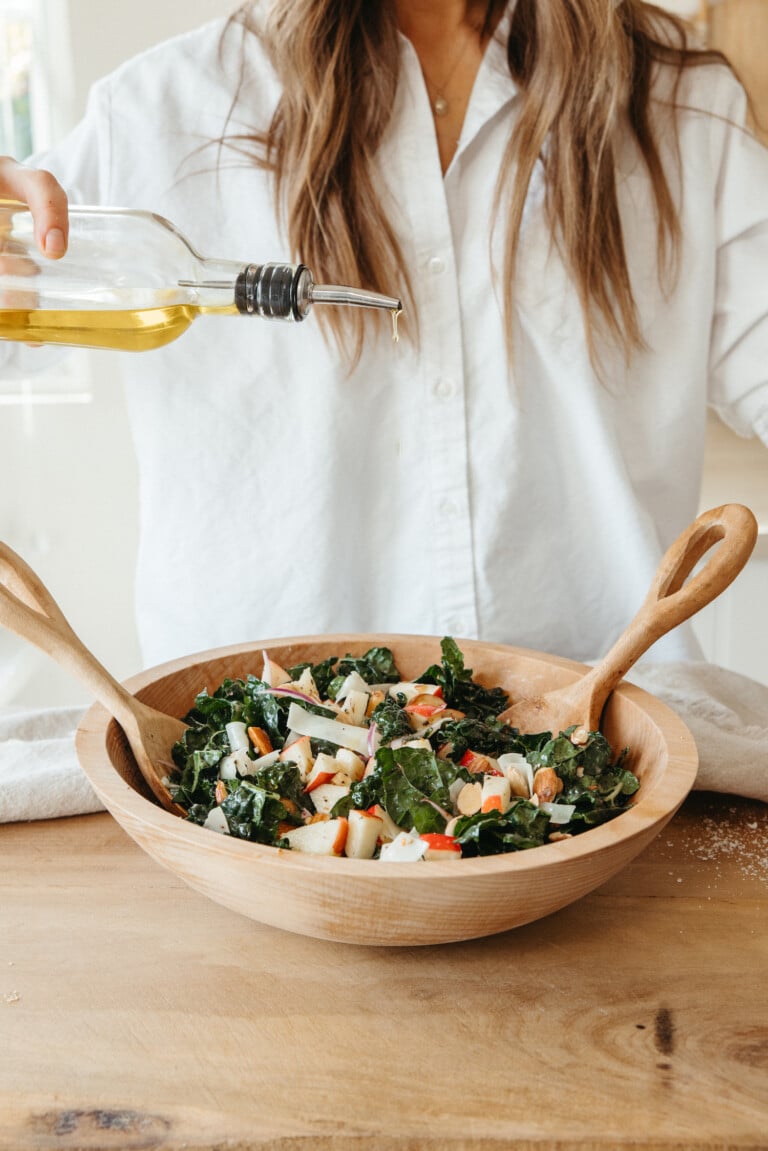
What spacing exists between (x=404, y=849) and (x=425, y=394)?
0.87 m

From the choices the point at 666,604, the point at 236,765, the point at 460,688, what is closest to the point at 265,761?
the point at 236,765

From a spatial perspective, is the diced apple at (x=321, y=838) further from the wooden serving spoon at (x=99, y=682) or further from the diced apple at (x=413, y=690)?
the diced apple at (x=413, y=690)

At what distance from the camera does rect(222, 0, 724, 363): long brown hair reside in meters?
1.41

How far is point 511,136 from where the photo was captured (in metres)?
1.48

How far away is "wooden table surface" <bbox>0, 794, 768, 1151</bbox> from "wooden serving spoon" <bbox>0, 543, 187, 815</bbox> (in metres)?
0.09

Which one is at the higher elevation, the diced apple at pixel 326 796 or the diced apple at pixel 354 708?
the diced apple at pixel 354 708

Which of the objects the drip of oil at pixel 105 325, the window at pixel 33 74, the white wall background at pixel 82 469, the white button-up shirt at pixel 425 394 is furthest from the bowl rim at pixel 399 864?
the window at pixel 33 74

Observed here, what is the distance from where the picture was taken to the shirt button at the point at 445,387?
1.52 metres

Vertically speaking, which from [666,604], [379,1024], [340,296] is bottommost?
[379,1024]

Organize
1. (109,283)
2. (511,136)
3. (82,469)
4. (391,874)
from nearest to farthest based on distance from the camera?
(391,874), (109,283), (511,136), (82,469)

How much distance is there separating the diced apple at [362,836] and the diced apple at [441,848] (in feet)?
0.13

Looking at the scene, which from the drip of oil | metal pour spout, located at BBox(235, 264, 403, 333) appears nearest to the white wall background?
the drip of oil

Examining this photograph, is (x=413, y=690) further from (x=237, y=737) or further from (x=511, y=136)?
(x=511, y=136)

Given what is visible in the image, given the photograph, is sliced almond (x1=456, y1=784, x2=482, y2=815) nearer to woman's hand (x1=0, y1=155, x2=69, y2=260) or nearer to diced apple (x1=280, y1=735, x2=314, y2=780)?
diced apple (x1=280, y1=735, x2=314, y2=780)
